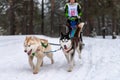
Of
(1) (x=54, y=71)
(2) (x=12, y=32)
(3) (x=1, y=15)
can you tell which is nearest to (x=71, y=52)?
(1) (x=54, y=71)

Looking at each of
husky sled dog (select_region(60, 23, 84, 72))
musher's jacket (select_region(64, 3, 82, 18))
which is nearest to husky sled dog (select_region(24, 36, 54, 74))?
husky sled dog (select_region(60, 23, 84, 72))

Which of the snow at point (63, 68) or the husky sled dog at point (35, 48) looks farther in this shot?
the husky sled dog at point (35, 48)

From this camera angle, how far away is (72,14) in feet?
34.7

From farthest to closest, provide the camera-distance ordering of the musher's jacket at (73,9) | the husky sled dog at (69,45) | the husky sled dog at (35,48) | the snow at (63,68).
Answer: the musher's jacket at (73,9) → the husky sled dog at (69,45) → the husky sled dog at (35,48) → the snow at (63,68)

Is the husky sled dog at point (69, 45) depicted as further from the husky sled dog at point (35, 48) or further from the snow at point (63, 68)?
the husky sled dog at point (35, 48)

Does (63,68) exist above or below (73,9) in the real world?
below

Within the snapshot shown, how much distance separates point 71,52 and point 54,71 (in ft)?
2.59

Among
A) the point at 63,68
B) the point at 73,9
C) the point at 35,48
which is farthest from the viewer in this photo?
the point at 73,9

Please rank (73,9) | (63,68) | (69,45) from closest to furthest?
(69,45)
(63,68)
(73,9)

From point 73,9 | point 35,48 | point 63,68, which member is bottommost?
point 63,68

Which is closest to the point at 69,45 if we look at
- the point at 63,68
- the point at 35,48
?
the point at 63,68

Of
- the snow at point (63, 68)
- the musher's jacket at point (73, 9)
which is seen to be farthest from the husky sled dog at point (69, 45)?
the musher's jacket at point (73, 9)

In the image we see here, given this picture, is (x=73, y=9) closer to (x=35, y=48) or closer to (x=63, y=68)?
(x=63, y=68)

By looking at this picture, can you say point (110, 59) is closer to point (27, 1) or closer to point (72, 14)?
point (72, 14)
